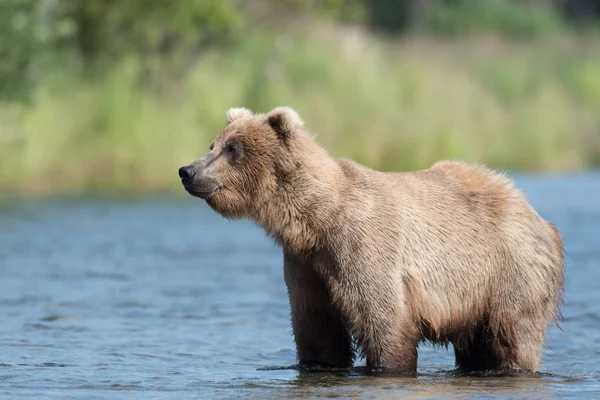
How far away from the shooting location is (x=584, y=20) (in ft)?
170

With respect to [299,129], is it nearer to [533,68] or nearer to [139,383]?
[139,383]

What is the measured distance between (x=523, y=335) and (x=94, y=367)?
2.90 meters

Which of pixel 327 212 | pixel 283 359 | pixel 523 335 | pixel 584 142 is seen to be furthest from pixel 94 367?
pixel 584 142

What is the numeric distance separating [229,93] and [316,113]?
1.62 metres

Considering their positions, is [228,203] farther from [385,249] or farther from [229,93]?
[229,93]

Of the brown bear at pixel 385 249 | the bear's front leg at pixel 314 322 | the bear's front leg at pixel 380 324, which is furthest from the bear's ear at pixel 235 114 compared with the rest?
the bear's front leg at pixel 380 324

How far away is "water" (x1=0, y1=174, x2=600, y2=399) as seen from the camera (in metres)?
8.14

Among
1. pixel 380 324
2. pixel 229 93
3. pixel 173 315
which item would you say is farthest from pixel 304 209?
pixel 229 93

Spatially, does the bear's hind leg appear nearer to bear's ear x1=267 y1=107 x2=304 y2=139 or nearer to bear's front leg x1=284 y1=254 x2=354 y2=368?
bear's front leg x1=284 y1=254 x2=354 y2=368

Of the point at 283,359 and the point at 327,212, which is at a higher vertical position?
the point at 327,212

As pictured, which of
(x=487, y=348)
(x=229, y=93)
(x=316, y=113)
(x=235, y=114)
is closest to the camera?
(x=235, y=114)

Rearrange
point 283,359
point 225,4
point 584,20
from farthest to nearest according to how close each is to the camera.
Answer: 1. point 584,20
2. point 225,4
3. point 283,359

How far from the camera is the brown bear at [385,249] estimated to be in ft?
26.2

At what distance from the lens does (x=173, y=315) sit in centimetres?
1170
